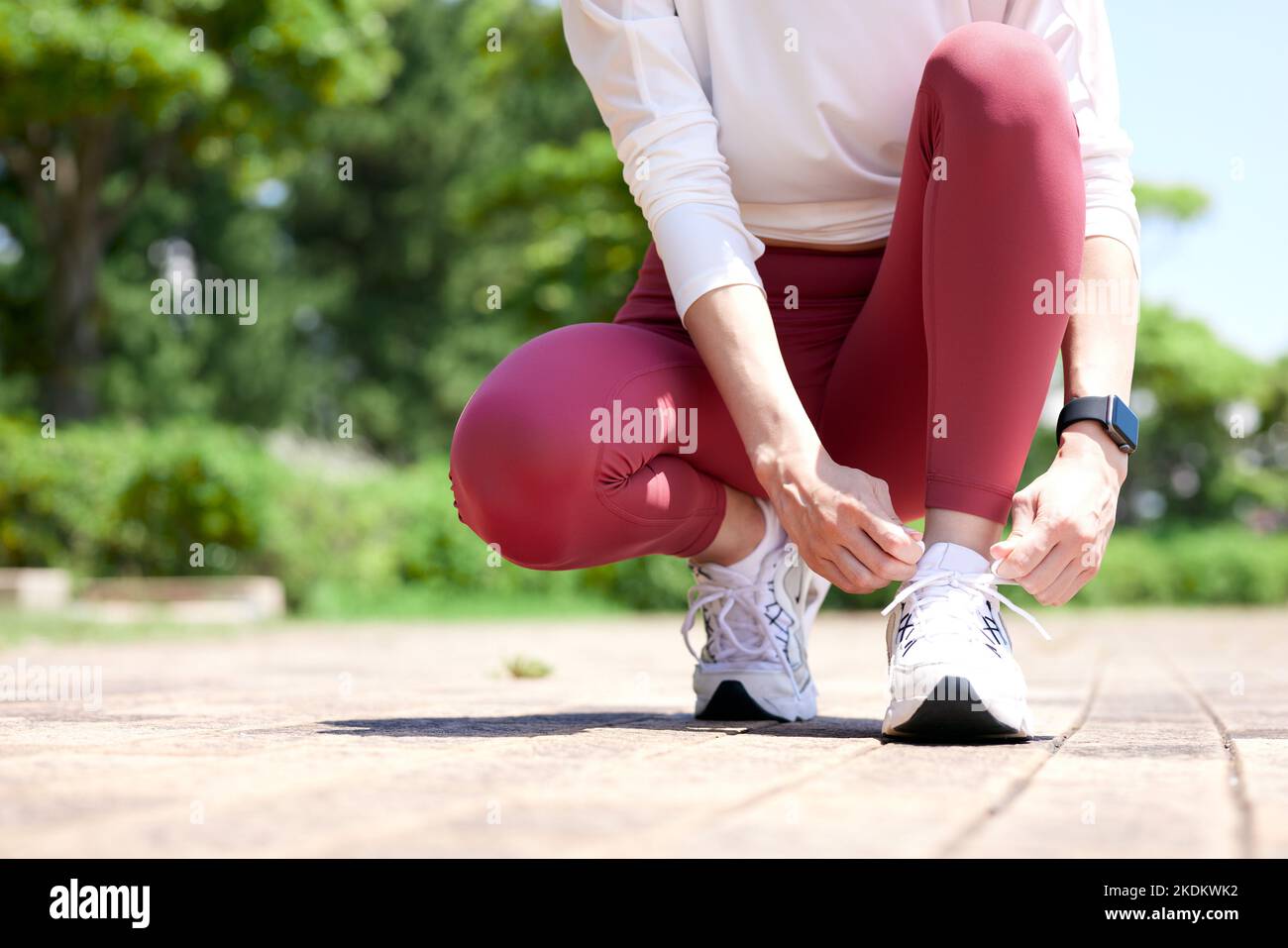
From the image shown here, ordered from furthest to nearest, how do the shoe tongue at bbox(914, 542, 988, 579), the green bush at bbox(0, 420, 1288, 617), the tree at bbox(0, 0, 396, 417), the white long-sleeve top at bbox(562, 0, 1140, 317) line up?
the tree at bbox(0, 0, 396, 417) < the green bush at bbox(0, 420, 1288, 617) < the white long-sleeve top at bbox(562, 0, 1140, 317) < the shoe tongue at bbox(914, 542, 988, 579)

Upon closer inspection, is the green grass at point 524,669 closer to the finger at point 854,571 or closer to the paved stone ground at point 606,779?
the paved stone ground at point 606,779

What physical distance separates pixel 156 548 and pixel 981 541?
336 inches

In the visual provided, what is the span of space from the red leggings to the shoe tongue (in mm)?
54

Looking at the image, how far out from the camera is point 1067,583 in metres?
1.60

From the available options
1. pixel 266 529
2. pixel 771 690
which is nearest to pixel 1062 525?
pixel 771 690

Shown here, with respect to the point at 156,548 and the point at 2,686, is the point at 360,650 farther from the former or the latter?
the point at 156,548

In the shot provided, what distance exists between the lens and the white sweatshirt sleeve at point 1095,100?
1.80 meters

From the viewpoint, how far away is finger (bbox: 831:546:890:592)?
1.56m

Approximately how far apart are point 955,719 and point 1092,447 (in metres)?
0.38

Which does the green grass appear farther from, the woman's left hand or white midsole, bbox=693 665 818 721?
the woman's left hand

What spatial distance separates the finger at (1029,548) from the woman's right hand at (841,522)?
0.35ft

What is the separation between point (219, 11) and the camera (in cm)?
1068

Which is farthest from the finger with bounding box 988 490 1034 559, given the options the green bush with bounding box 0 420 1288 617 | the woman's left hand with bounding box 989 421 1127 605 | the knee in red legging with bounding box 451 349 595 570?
the green bush with bounding box 0 420 1288 617

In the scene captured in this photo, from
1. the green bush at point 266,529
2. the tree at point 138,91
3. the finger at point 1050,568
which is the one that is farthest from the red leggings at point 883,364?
the tree at point 138,91
